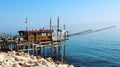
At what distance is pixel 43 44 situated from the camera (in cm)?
5969

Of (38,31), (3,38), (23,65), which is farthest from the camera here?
(38,31)

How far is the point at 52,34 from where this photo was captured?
60625 mm

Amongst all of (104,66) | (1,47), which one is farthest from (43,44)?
(104,66)

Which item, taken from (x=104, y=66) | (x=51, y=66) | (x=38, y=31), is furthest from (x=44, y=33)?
(x=51, y=66)

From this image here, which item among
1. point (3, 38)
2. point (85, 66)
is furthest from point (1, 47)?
point (85, 66)

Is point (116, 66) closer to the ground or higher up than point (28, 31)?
closer to the ground

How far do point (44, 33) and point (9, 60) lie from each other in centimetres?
2656

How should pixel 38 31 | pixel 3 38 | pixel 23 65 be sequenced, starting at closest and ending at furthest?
pixel 23 65 → pixel 3 38 → pixel 38 31

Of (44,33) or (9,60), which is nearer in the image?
(9,60)

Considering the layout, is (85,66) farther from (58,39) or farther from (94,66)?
(58,39)

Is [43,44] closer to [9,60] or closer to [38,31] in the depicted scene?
[38,31]

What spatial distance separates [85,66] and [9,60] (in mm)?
25852

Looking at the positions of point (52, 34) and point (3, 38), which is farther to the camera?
point (52, 34)

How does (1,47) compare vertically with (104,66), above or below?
above
